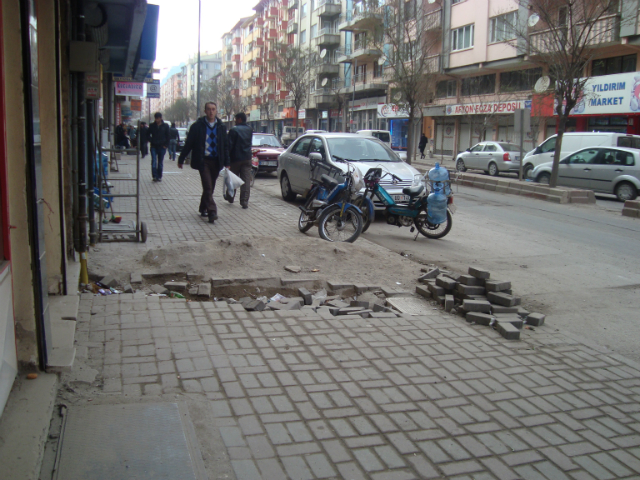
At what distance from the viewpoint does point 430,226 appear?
9516 millimetres

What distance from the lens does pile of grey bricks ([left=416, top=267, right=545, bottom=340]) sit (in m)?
5.06

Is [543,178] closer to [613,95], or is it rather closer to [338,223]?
[613,95]

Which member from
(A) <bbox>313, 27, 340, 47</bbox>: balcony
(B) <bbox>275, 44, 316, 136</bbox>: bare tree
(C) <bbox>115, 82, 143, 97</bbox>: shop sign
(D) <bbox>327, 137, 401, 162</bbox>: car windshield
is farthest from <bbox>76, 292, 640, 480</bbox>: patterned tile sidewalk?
(A) <bbox>313, 27, 340, 47</bbox>: balcony

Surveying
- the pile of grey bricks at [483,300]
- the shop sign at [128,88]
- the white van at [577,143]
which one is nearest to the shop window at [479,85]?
the white van at [577,143]

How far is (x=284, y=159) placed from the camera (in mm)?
14125

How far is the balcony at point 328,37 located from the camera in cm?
5869

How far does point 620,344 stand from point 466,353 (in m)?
1.52

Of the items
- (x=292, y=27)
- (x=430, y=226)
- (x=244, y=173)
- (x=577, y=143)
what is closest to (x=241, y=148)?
(x=244, y=173)

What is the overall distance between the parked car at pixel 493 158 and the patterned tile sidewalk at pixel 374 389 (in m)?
22.1

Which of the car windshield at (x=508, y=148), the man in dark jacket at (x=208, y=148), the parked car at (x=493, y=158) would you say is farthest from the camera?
the car windshield at (x=508, y=148)

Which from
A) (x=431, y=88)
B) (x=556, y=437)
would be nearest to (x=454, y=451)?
(x=556, y=437)

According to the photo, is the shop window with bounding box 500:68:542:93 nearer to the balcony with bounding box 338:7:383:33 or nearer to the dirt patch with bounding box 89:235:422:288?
the balcony with bounding box 338:7:383:33

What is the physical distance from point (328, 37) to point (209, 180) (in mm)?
52535

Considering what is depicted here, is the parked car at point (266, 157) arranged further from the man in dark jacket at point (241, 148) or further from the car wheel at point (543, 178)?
the car wheel at point (543, 178)
